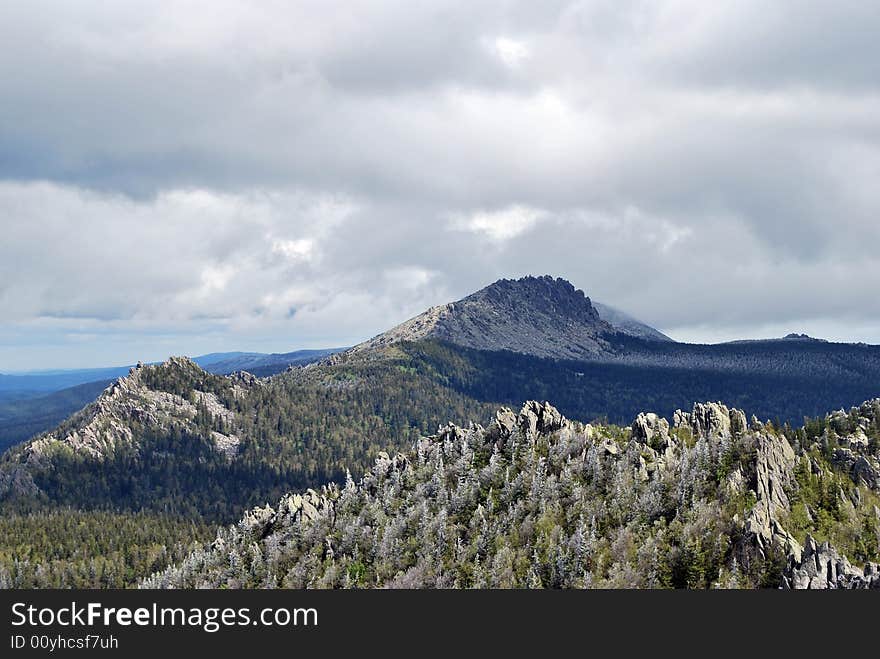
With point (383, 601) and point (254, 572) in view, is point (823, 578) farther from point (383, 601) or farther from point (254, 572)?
point (254, 572)

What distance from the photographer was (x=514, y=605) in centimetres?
5925

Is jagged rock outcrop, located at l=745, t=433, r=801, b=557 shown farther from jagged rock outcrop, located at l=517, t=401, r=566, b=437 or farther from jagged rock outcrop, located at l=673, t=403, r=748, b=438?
jagged rock outcrop, located at l=517, t=401, r=566, b=437

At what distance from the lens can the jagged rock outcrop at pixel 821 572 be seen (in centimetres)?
7794

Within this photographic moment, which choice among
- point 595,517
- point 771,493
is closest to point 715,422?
point 771,493

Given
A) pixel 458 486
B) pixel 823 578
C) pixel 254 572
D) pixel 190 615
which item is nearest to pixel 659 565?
pixel 823 578

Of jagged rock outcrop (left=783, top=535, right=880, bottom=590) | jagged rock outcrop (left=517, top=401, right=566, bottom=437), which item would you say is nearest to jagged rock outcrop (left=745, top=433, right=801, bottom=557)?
jagged rock outcrop (left=783, top=535, right=880, bottom=590)

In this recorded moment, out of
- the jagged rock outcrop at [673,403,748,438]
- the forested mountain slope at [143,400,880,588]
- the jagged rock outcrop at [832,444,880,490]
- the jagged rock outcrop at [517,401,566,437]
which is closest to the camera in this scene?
the forested mountain slope at [143,400,880,588]

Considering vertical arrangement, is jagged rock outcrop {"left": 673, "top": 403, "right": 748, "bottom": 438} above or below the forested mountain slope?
above

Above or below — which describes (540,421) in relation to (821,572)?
above

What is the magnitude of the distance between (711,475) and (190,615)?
83635mm

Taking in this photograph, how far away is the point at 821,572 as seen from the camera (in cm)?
7825

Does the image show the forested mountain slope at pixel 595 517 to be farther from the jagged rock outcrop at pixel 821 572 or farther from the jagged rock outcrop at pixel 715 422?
the jagged rock outcrop at pixel 715 422

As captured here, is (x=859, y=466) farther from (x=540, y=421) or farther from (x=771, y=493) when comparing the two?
(x=540, y=421)

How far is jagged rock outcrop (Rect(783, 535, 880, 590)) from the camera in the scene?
7794 centimetres
